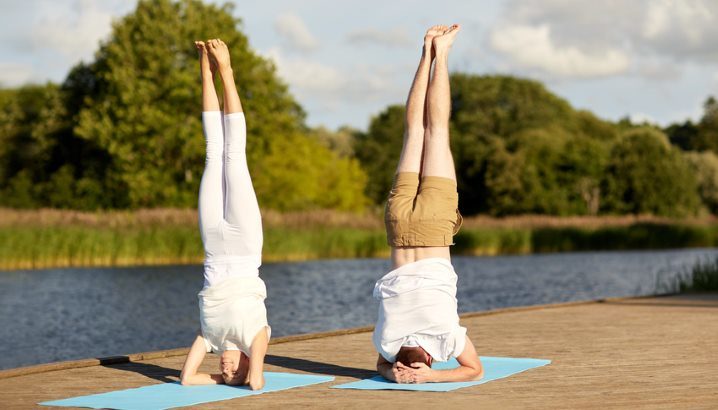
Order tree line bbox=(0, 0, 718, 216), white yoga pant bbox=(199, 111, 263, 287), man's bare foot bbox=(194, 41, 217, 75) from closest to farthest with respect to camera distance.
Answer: white yoga pant bbox=(199, 111, 263, 287)
man's bare foot bbox=(194, 41, 217, 75)
tree line bbox=(0, 0, 718, 216)

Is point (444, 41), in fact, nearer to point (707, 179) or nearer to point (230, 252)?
point (230, 252)

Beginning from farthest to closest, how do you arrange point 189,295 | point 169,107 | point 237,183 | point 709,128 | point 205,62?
point 709,128
point 169,107
point 189,295
point 205,62
point 237,183

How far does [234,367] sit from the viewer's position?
18.9 ft

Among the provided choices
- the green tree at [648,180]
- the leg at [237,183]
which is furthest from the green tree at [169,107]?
the leg at [237,183]

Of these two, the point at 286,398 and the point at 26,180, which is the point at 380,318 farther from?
the point at 26,180

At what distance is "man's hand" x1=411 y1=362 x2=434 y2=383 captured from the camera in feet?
19.0

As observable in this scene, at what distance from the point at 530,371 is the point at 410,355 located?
80 centimetres

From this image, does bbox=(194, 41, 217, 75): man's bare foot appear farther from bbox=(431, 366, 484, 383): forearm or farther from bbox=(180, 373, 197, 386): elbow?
bbox=(431, 366, 484, 383): forearm

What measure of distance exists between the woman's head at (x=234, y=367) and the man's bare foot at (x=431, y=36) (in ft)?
6.47

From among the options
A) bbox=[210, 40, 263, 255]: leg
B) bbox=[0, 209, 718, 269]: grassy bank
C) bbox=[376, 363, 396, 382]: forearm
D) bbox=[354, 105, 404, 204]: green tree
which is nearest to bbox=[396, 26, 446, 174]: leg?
bbox=[210, 40, 263, 255]: leg

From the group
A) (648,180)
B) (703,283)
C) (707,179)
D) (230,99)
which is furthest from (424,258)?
(707,179)

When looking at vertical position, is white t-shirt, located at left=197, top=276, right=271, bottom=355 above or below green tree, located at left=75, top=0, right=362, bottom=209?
below

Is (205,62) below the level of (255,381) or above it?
above

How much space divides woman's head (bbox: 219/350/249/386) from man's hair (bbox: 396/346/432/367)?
2.72 feet
